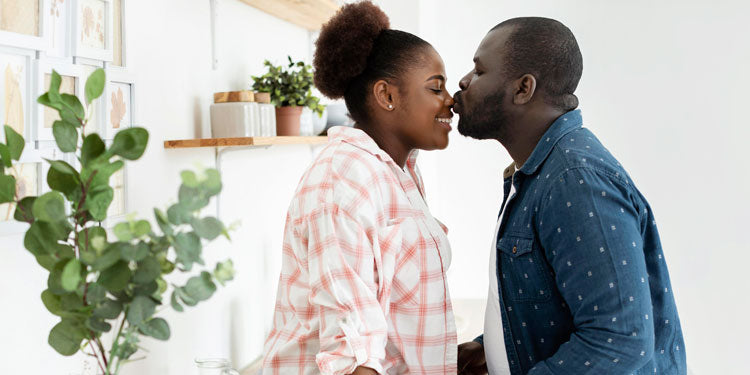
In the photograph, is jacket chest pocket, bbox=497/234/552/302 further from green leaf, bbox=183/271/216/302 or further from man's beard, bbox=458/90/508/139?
green leaf, bbox=183/271/216/302

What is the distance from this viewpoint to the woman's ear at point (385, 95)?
4.61ft

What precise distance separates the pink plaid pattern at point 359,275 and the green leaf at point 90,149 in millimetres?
490

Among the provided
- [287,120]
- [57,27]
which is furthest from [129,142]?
[287,120]

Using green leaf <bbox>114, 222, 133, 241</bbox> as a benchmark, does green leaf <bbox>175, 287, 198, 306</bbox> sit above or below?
below

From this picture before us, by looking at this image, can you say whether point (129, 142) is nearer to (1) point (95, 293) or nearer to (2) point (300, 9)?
(1) point (95, 293)

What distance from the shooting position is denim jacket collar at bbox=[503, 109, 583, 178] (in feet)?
3.80

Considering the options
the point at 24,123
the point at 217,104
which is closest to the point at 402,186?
the point at 217,104

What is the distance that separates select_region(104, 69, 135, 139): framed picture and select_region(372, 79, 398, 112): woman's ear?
0.49 meters

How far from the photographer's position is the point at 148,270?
671 millimetres

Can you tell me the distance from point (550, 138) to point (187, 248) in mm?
718

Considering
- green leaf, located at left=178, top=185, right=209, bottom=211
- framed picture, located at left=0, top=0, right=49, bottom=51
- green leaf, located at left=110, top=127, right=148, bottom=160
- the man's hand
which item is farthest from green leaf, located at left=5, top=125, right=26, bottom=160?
the man's hand

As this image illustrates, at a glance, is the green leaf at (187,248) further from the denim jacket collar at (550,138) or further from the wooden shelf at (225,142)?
the wooden shelf at (225,142)

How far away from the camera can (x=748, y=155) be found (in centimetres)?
325

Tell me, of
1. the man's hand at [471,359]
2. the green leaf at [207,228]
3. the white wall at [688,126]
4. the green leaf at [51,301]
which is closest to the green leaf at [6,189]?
the green leaf at [51,301]
